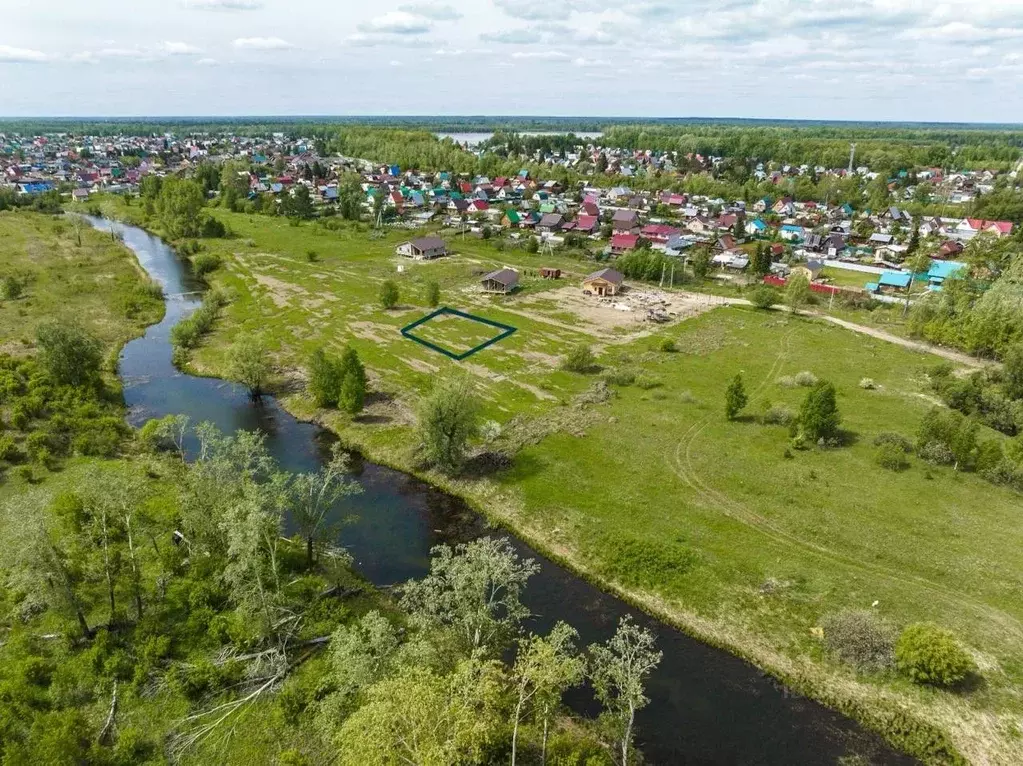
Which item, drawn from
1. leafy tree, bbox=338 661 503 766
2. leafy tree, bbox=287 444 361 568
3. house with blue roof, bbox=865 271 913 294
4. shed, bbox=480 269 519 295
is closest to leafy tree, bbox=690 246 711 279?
house with blue roof, bbox=865 271 913 294

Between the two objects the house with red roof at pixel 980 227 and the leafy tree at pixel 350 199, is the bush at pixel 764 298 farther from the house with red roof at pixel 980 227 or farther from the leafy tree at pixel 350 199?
the leafy tree at pixel 350 199

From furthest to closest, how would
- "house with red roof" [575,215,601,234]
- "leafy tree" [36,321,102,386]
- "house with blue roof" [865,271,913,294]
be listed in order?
"house with red roof" [575,215,601,234] → "house with blue roof" [865,271,913,294] → "leafy tree" [36,321,102,386]

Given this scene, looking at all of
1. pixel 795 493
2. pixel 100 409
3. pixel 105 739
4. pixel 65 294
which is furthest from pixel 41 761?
pixel 65 294

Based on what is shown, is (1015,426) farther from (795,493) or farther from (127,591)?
(127,591)

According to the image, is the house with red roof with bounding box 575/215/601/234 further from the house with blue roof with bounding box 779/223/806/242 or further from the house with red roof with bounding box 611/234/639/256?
the house with blue roof with bounding box 779/223/806/242

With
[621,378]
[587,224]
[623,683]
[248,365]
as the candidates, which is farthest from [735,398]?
[587,224]

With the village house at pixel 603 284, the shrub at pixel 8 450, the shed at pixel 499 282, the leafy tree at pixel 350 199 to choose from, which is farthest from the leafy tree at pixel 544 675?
the leafy tree at pixel 350 199
